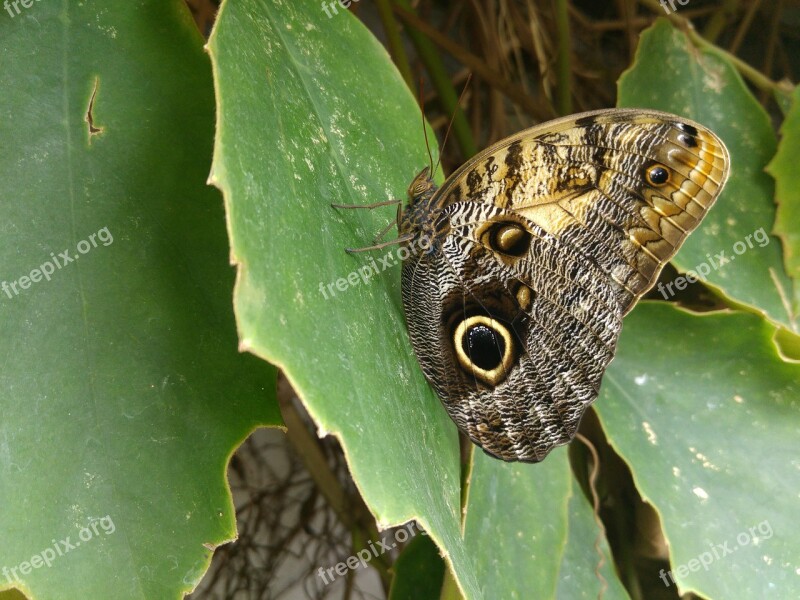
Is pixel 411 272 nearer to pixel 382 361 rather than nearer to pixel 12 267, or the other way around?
pixel 382 361

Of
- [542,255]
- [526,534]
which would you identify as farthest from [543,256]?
[526,534]

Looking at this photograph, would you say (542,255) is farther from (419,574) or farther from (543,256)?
(419,574)

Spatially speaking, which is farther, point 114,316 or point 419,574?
point 419,574

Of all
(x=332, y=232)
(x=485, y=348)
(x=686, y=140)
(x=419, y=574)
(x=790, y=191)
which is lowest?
(x=419, y=574)

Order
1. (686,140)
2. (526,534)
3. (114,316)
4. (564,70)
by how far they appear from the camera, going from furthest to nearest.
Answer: (564,70)
(526,534)
(686,140)
(114,316)

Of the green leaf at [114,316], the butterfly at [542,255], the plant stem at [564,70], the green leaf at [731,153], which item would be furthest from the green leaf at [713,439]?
the green leaf at [114,316]

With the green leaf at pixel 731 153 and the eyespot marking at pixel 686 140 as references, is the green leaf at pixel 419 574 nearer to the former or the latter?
the green leaf at pixel 731 153

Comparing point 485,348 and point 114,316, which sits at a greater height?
point 114,316

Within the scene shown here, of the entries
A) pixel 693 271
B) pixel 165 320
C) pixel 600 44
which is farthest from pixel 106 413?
pixel 600 44

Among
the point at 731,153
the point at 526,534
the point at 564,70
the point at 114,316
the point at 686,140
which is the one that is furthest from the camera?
the point at 564,70
